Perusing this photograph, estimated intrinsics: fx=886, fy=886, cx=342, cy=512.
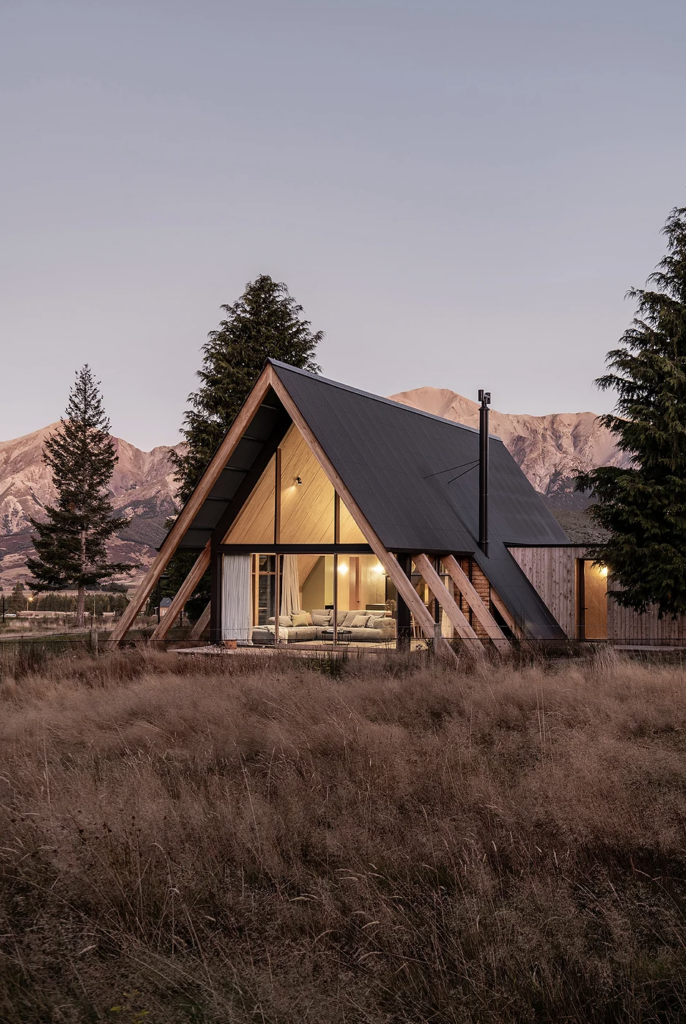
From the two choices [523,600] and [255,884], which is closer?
[255,884]

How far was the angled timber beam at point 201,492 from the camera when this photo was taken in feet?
56.3

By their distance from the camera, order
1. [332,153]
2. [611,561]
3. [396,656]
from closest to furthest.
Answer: [396,656] → [611,561] → [332,153]

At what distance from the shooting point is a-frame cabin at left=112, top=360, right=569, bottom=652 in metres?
16.8

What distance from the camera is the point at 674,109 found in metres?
19.7

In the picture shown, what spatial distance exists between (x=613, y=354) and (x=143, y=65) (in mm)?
11722

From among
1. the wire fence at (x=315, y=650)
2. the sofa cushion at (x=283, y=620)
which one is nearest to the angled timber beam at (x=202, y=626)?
the wire fence at (x=315, y=650)

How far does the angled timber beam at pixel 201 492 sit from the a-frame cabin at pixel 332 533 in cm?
3

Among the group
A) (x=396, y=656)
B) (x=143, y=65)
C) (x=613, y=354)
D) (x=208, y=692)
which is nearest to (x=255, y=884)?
(x=208, y=692)

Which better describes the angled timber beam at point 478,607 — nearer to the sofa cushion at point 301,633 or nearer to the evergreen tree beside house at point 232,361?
the sofa cushion at point 301,633

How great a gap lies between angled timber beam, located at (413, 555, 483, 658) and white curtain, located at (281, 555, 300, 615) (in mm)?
4006

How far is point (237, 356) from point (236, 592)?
43.7ft

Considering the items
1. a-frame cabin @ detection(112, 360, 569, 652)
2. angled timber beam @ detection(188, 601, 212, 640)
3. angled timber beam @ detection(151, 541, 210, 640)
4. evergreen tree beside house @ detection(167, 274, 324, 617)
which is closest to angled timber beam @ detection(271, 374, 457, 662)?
a-frame cabin @ detection(112, 360, 569, 652)

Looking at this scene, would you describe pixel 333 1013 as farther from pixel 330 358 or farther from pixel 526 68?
pixel 330 358

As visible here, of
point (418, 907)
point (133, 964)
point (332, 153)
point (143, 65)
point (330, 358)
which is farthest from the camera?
point (330, 358)
